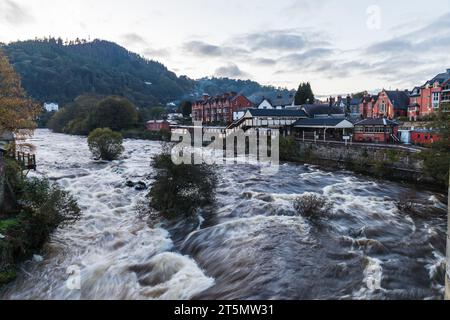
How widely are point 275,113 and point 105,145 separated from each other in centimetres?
3100

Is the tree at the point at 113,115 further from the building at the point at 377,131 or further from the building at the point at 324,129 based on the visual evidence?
the building at the point at 377,131

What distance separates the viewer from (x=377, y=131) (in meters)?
43.7

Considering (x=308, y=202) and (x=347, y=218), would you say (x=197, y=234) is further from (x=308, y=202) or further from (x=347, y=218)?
(x=347, y=218)

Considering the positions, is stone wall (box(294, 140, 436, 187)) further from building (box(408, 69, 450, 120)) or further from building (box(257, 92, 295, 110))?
building (box(257, 92, 295, 110))

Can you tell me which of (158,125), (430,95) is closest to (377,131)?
(430,95)

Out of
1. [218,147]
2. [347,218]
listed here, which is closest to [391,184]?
[347,218]

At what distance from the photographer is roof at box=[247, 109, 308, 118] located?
2317 inches

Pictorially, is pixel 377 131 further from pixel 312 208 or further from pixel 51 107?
pixel 51 107

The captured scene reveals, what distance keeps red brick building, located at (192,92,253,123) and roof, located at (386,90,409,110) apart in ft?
109

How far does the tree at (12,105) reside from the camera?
18.2 meters

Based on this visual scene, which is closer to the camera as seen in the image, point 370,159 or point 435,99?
point 370,159

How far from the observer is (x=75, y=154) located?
44969 millimetres

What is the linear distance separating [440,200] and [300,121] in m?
36.7

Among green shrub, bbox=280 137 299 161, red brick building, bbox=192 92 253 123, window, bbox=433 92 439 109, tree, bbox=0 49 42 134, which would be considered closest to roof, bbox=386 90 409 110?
window, bbox=433 92 439 109
